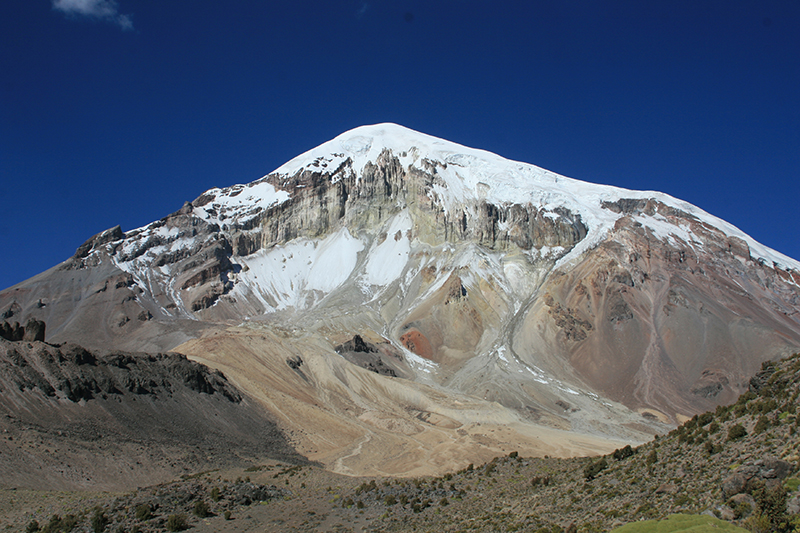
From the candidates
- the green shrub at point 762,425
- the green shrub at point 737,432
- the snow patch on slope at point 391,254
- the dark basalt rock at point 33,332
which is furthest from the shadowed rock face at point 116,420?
the snow patch on slope at point 391,254

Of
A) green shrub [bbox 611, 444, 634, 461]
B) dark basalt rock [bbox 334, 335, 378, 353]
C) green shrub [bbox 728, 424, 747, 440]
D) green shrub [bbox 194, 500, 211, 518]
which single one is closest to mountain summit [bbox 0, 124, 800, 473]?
dark basalt rock [bbox 334, 335, 378, 353]

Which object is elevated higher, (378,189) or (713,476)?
(378,189)

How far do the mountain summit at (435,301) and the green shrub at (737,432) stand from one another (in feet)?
105

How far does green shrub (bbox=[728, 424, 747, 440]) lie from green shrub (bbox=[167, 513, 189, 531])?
67.7 feet

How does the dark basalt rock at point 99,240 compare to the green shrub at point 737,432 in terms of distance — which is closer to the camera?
the green shrub at point 737,432

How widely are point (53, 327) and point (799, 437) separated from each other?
122950 millimetres

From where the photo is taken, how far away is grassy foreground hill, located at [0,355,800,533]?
14.2 metres

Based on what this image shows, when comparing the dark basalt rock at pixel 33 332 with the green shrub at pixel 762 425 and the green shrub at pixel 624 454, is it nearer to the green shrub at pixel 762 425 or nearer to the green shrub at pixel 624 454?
the green shrub at pixel 624 454

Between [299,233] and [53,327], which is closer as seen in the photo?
[53,327]

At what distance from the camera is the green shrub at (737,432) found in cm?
1738

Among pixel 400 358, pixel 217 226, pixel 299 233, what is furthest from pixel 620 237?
pixel 217 226

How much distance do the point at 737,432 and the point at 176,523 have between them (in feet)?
68.8

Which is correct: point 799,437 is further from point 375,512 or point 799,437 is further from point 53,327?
point 53,327

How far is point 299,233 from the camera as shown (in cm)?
15450
